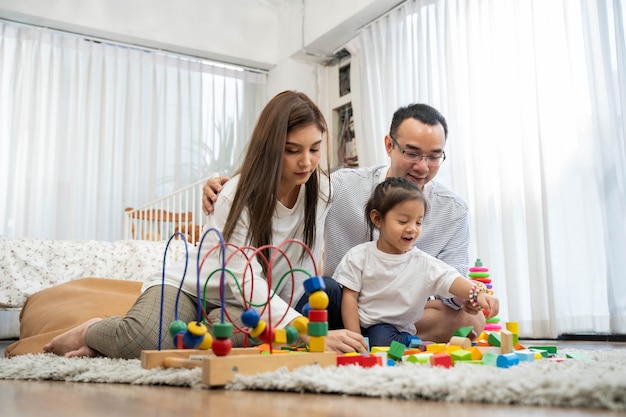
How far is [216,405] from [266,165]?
0.77 m

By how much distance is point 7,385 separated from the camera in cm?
115

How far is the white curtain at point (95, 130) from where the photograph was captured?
413 cm

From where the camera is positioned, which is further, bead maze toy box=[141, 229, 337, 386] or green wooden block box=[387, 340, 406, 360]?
green wooden block box=[387, 340, 406, 360]

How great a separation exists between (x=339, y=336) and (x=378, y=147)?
2.82 meters

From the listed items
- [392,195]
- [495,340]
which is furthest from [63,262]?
[495,340]

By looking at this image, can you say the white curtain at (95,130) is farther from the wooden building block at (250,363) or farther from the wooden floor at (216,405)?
the wooden building block at (250,363)

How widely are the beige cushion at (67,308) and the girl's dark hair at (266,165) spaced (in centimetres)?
82

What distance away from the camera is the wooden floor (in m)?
0.70

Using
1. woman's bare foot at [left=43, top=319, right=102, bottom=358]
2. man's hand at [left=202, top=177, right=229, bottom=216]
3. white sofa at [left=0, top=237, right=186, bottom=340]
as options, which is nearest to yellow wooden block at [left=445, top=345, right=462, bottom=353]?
man's hand at [left=202, top=177, right=229, bottom=216]

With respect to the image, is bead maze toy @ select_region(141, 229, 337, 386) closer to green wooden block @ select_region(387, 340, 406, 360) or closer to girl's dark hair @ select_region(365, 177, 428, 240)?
green wooden block @ select_region(387, 340, 406, 360)

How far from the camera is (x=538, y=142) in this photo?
284 cm

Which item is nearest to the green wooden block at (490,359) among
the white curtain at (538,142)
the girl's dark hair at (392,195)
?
the girl's dark hair at (392,195)

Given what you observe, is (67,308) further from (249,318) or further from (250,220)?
(249,318)

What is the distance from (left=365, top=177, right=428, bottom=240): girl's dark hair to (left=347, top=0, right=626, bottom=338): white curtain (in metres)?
1.19
